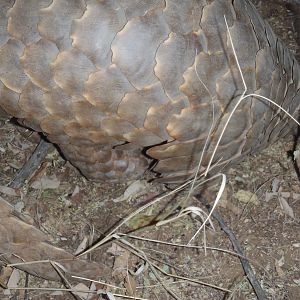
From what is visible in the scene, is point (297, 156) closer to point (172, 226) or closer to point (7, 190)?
point (172, 226)

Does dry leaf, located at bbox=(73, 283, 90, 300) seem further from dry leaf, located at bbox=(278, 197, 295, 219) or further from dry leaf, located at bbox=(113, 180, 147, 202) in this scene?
dry leaf, located at bbox=(278, 197, 295, 219)

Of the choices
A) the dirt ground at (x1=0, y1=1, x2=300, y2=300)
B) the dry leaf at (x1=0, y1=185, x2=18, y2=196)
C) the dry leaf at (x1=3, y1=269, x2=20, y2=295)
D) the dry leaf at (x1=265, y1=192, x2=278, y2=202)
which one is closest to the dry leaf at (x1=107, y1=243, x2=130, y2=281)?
the dirt ground at (x1=0, y1=1, x2=300, y2=300)

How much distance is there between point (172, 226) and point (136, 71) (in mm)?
728

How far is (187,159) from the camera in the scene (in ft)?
6.26

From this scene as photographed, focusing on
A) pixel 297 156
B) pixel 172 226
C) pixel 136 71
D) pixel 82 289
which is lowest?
pixel 82 289

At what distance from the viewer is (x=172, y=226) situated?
2154mm

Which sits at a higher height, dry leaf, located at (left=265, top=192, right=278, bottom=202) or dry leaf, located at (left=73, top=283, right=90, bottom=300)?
dry leaf, located at (left=265, top=192, right=278, bottom=202)

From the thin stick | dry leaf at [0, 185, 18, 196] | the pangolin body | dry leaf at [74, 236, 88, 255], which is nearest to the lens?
Result: the pangolin body

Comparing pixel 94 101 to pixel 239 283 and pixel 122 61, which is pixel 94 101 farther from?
pixel 239 283

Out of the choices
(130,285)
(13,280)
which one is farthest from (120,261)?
(13,280)

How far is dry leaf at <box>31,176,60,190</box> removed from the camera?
2.25m

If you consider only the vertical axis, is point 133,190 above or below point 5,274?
above

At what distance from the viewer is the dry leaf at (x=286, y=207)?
85.8 inches

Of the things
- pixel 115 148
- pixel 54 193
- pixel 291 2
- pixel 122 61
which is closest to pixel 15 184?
pixel 54 193
